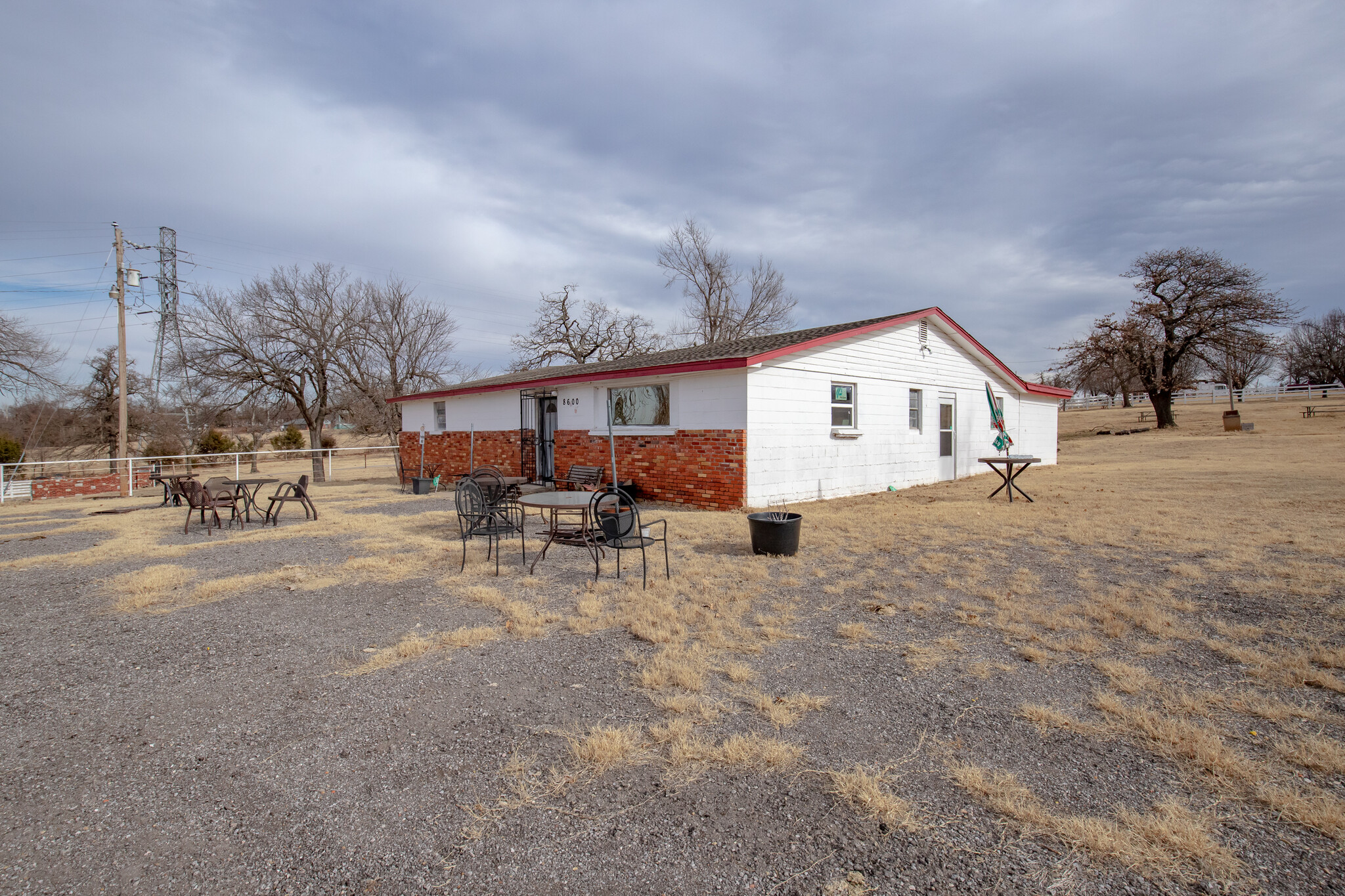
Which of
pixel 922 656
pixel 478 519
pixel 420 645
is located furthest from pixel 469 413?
pixel 922 656

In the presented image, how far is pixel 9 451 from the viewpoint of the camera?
2295 centimetres

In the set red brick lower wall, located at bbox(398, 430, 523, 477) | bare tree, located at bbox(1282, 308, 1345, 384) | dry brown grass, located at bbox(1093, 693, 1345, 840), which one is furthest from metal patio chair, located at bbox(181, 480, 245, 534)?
bare tree, located at bbox(1282, 308, 1345, 384)

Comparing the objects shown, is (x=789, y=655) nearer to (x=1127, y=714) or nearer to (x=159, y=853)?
(x=1127, y=714)

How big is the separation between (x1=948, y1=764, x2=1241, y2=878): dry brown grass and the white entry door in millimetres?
13792

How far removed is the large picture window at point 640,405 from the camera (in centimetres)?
1205

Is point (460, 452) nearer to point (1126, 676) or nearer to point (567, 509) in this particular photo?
point (567, 509)

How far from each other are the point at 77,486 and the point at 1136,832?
73.3 ft

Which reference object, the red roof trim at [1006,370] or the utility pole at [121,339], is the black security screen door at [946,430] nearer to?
the red roof trim at [1006,370]

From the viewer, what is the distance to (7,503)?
50.3 ft

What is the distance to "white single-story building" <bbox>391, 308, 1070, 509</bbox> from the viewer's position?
10.9 m

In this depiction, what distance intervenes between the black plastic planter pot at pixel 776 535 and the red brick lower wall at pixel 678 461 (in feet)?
10.9

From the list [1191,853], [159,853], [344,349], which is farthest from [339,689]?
[344,349]

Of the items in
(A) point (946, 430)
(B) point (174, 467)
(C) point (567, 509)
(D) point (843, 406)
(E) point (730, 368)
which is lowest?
(C) point (567, 509)

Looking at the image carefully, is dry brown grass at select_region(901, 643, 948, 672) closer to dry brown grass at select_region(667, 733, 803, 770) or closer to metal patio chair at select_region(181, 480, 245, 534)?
dry brown grass at select_region(667, 733, 803, 770)
